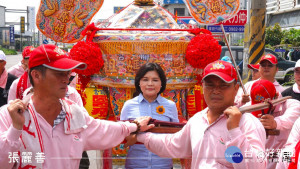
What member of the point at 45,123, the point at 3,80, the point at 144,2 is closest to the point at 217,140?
the point at 45,123

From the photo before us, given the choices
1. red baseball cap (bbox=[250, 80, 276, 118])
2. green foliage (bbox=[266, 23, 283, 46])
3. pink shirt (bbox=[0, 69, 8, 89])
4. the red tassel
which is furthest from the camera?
green foliage (bbox=[266, 23, 283, 46])

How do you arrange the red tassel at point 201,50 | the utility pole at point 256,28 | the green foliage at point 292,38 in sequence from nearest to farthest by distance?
the red tassel at point 201,50
the utility pole at point 256,28
the green foliage at point 292,38

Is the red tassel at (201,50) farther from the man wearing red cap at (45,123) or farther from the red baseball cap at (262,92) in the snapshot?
the man wearing red cap at (45,123)

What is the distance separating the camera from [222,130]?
2287 millimetres

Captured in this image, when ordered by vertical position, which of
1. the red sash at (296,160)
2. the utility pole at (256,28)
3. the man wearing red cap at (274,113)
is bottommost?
the red sash at (296,160)

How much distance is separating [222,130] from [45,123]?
102 cm

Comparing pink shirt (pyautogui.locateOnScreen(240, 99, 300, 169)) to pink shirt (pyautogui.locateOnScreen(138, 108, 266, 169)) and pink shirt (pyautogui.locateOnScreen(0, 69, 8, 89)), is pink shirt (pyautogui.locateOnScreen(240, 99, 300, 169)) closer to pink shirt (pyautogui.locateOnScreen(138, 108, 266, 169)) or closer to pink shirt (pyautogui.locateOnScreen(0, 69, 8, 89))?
pink shirt (pyautogui.locateOnScreen(138, 108, 266, 169))

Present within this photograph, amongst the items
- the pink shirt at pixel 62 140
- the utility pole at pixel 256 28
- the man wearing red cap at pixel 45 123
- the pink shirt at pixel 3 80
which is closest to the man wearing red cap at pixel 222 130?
the pink shirt at pixel 62 140

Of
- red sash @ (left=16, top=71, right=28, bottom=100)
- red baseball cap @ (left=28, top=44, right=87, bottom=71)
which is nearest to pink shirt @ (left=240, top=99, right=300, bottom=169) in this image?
red baseball cap @ (left=28, top=44, right=87, bottom=71)

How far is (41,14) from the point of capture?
4.50m

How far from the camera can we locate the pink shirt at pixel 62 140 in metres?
2.10

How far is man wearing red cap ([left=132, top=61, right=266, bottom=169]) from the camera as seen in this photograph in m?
2.13

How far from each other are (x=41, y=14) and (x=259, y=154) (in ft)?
10.4

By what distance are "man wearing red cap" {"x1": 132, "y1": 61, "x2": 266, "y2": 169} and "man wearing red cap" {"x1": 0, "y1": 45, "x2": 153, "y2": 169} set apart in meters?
0.70
